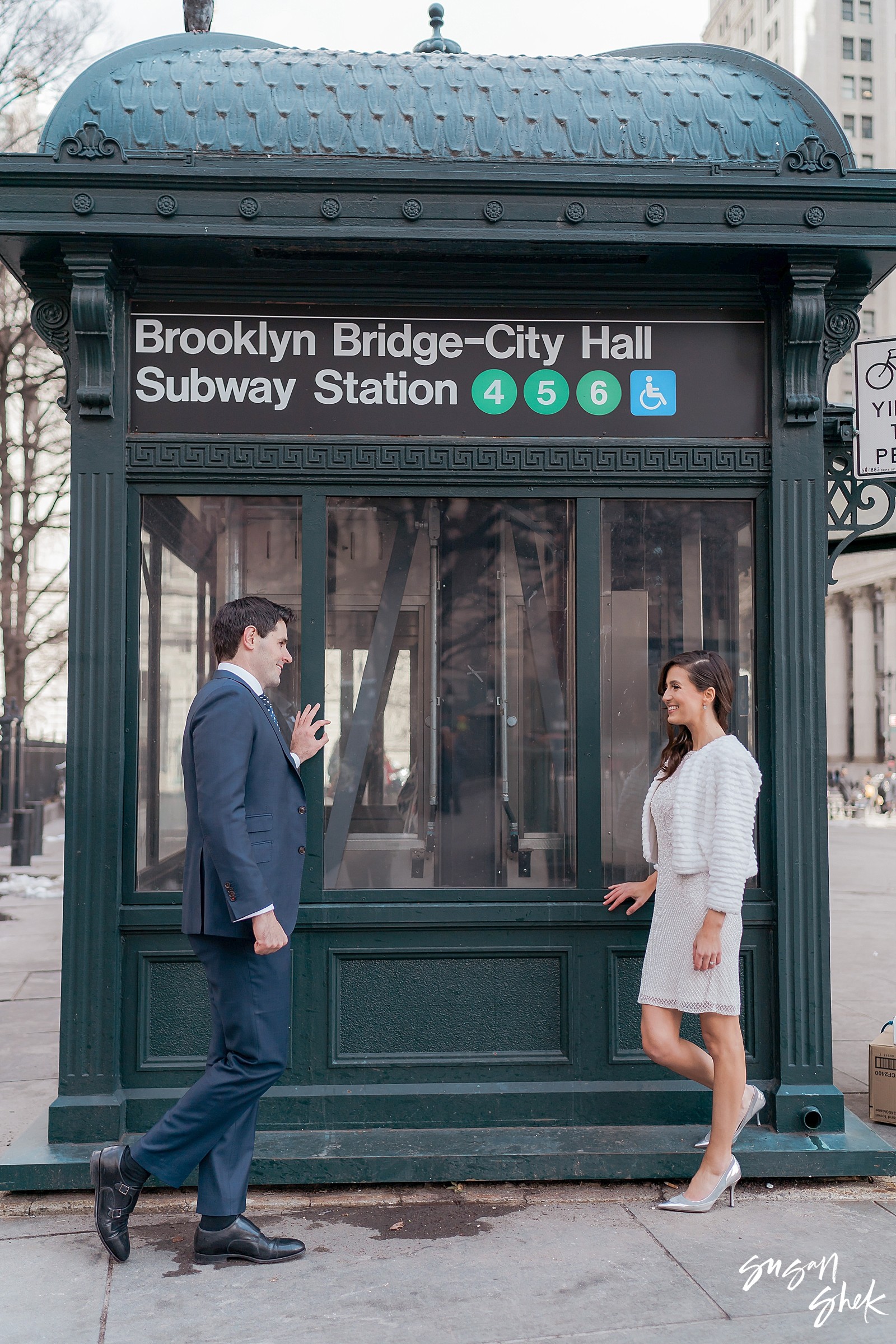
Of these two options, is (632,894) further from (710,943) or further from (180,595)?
(180,595)

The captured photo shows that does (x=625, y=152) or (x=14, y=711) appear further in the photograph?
(x=14, y=711)

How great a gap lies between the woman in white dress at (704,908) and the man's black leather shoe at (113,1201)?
1886 millimetres

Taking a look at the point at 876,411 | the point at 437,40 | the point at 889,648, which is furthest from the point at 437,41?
the point at 889,648

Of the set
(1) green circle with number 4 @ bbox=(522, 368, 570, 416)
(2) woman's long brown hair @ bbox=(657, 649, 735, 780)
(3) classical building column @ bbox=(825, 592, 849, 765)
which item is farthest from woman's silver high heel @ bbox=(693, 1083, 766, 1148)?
(3) classical building column @ bbox=(825, 592, 849, 765)

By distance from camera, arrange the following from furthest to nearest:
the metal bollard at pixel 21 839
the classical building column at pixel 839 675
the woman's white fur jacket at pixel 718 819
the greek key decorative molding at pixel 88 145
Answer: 1. the classical building column at pixel 839 675
2. the metal bollard at pixel 21 839
3. the greek key decorative molding at pixel 88 145
4. the woman's white fur jacket at pixel 718 819

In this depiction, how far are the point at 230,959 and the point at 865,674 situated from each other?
3414 inches

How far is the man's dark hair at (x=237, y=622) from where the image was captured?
3.87 m

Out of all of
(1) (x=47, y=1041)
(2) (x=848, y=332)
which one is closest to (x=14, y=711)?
(1) (x=47, y=1041)

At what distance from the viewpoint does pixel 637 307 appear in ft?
16.0

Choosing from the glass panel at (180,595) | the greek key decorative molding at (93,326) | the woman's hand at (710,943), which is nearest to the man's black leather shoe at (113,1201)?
the glass panel at (180,595)

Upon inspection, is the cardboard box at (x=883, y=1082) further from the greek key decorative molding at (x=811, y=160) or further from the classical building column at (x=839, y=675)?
the classical building column at (x=839, y=675)

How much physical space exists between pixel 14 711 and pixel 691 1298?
18.2 m

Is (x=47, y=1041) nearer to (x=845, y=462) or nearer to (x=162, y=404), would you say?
(x=162, y=404)

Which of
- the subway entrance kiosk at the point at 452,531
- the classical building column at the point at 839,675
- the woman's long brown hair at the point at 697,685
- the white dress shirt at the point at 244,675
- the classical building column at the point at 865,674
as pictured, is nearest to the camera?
the white dress shirt at the point at 244,675
